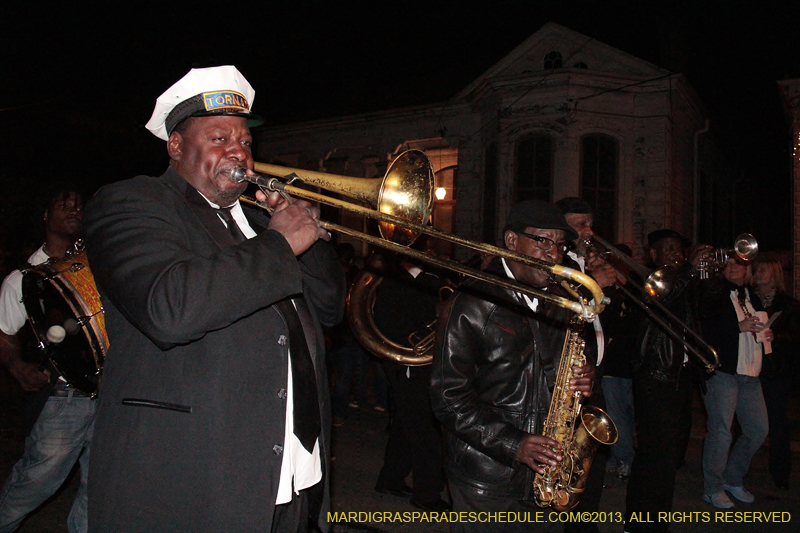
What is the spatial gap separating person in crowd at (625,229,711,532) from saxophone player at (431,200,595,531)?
1662 millimetres

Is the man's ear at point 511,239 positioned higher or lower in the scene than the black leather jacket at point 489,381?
higher

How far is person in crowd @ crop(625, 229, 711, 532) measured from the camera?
4.30 m

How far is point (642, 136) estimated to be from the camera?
13.8 metres

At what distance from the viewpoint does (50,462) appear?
359 cm

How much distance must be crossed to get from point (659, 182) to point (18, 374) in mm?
13497

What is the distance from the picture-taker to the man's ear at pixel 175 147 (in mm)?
2339

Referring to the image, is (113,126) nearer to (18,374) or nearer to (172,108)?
(18,374)

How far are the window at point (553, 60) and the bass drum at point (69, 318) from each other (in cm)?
1352

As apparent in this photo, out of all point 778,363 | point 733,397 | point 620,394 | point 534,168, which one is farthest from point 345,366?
point 534,168

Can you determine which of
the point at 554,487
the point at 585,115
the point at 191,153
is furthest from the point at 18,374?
the point at 585,115

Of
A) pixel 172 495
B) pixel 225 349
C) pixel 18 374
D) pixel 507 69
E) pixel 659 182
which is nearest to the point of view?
pixel 172 495

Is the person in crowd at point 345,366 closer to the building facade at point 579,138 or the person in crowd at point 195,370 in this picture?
the person in crowd at point 195,370

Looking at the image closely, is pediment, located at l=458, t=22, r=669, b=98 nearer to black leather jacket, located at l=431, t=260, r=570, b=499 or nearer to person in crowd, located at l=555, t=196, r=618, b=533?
person in crowd, located at l=555, t=196, r=618, b=533

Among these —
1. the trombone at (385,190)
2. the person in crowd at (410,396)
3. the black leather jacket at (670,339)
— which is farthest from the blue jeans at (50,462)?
the black leather jacket at (670,339)
